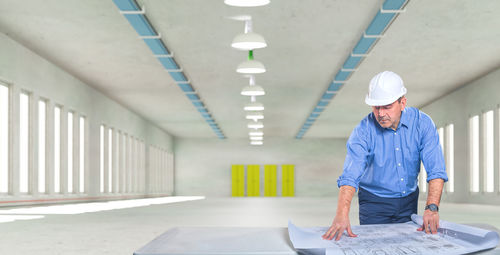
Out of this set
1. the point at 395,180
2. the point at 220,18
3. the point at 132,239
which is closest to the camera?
the point at 395,180

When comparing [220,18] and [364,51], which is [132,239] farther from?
[364,51]

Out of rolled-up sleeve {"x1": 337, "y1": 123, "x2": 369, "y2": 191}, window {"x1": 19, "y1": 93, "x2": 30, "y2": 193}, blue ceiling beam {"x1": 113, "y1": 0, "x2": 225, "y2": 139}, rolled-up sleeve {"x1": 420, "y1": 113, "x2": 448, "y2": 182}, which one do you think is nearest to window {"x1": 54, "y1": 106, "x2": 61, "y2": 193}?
window {"x1": 19, "y1": 93, "x2": 30, "y2": 193}

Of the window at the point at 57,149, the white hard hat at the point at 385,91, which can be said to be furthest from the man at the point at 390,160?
the window at the point at 57,149

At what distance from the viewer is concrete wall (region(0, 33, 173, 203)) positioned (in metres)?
24.6

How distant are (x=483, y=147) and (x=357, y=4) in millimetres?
17440

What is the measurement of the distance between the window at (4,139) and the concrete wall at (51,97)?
0.68ft

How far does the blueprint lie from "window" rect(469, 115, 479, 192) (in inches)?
1228

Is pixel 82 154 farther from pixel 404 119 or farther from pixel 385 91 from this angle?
pixel 385 91

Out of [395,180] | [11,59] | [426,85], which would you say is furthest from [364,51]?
[395,180]

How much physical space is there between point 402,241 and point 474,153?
3247cm

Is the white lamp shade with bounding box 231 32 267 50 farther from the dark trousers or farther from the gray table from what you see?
the gray table

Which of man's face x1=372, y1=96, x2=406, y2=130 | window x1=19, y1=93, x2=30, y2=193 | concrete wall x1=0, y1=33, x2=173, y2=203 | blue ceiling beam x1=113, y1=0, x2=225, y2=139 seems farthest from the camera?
window x1=19, y1=93, x2=30, y2=193

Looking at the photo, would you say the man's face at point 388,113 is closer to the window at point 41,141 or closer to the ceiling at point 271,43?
the ceiling at point 271,43

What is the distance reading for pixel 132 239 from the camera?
9.41 m
